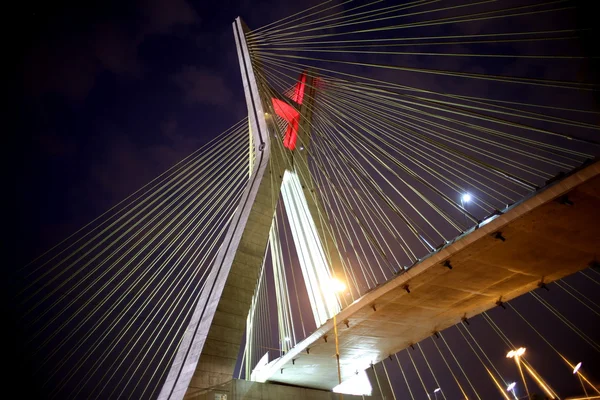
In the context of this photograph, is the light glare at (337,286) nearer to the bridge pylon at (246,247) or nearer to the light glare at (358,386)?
the bridge pylon at (246,247)

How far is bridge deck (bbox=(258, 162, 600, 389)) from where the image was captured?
629cm

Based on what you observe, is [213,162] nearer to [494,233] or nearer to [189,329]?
[189,329]

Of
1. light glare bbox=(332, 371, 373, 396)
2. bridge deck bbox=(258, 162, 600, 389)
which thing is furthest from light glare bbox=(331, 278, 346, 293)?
light glare bbox=(332, 371, 373, 396)

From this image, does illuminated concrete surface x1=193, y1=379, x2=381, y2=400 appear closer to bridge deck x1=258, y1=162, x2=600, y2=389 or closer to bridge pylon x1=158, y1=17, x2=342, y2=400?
bridge pylon x1=158, y1=17, x2=342, y2=400

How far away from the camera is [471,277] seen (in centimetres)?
814

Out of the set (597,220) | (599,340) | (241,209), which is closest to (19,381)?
(241,209)

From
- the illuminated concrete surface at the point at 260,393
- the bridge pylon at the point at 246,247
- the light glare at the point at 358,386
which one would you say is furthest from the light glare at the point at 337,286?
the light glare at the point at 358,386

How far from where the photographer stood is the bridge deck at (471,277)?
20.6 ft

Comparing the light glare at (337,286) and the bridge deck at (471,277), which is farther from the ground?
the light glare at (337,286)

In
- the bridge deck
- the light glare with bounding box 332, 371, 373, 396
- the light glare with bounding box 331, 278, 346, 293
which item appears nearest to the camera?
the bridge deck

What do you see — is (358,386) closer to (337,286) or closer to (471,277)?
(337,286)

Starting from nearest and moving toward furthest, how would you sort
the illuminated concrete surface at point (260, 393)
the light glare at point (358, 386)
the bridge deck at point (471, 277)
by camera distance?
1. the bridge deck at point (471, 277)
2. the illuminated concrete surface at point (260, 393)
3. the light glare at point (358, 386)

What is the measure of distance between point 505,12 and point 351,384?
44.5 ft

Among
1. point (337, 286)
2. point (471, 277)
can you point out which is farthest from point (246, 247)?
point (471, 277)
